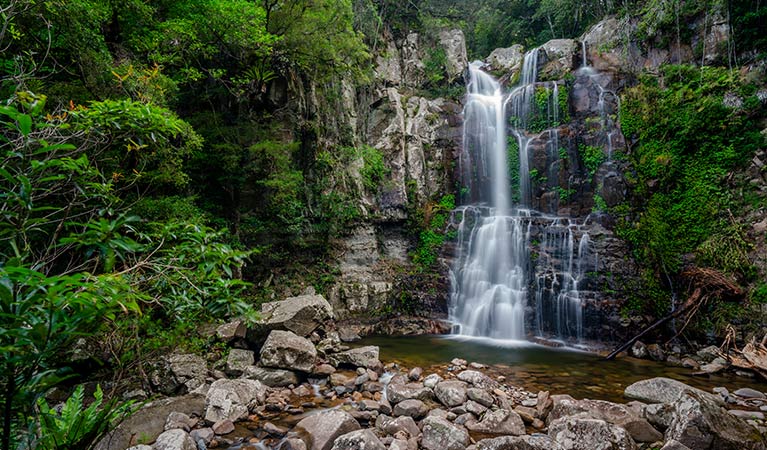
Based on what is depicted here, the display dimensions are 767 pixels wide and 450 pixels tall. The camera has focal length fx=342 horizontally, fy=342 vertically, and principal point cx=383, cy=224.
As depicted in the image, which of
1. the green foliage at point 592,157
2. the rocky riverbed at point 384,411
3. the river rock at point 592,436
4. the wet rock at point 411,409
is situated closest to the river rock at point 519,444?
the rocky riverbed at point 384,411

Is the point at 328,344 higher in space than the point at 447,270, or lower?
lower

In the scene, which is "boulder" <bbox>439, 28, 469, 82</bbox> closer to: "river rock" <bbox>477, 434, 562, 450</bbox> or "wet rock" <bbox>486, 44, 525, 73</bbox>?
"wet rock" <bbox>486, 44, 525, 73</bbox>

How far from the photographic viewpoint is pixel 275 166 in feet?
32.4

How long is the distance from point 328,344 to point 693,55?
14.5 meters

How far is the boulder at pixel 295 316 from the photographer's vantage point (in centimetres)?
709

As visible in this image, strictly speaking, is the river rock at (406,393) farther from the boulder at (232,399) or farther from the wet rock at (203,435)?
the wet rock at (203,435)

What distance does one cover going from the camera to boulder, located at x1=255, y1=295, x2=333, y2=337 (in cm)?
709

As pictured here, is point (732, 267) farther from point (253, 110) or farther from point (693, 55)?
point (253, 110)

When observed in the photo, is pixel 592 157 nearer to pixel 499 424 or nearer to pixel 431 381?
pixel 431 381

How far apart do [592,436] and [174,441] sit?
4620 mm

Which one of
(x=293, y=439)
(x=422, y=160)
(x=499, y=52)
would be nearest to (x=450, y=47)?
(x=499, y=52)

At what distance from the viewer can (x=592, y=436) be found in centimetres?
375

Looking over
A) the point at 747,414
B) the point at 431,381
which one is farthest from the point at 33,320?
the point at 747,414

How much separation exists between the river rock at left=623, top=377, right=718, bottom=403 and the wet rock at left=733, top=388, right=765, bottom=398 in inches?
32.7
